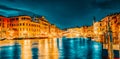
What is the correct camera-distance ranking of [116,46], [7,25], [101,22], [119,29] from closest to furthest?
[116,46], [119,29], [101,22], [7,25]

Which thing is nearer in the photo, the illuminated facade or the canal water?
the canal water

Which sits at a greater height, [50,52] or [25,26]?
[25,26]

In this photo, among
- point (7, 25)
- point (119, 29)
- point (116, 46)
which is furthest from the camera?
point (7, 25)

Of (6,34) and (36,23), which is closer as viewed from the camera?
(6,34)

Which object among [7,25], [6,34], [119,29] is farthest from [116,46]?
[7,25]

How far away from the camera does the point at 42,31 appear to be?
3159 centimetres

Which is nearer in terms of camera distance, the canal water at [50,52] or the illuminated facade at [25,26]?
the canal water at [50,52]

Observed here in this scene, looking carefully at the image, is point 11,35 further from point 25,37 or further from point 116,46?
point 116,46

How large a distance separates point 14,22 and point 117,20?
1423 cm

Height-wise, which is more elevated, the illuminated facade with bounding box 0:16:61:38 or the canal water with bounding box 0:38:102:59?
the illuminated facade with bounding box 0:16:61:38

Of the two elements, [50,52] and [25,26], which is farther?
[25,26]

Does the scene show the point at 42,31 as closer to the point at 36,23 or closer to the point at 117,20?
the point at 36,23

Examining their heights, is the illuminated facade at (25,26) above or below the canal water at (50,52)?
above

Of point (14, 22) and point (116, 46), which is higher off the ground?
point (14, 22)
